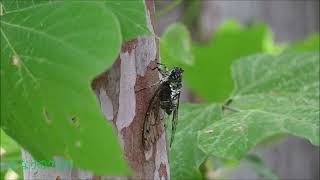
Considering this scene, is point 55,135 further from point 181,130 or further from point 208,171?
point 208,171

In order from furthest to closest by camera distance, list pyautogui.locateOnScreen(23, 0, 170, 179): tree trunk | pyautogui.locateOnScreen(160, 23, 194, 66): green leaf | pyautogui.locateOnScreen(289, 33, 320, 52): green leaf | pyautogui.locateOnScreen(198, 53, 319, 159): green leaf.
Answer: pyautogui.locateOnScreen(289, 33, 320, 52): green leaf
pyautogui.locateOnScreen(160, 23, 194, 66): green leaf
pyautogui.locateOnScreen(198, 53, 319, 159): green leaf
pyautogui.locateOnScreen(23, 0, 170, 179): tree trunk

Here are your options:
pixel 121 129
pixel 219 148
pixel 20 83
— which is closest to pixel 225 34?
pixel 219 148

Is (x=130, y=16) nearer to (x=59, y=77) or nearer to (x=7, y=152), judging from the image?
(x=59, y=77)

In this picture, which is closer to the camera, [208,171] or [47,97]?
[47,97]

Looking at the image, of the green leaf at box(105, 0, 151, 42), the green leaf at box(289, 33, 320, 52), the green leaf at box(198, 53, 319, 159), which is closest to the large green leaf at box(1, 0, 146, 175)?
the green leaf at box(105, 0, 151, 42)

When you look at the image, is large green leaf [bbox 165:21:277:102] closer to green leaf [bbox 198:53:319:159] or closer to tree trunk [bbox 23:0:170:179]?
green leaf [bbox 198:53:319:159]

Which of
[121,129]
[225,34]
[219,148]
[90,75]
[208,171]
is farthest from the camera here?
[225,34]

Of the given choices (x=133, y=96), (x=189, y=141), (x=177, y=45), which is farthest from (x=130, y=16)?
(x=177, y=45)
